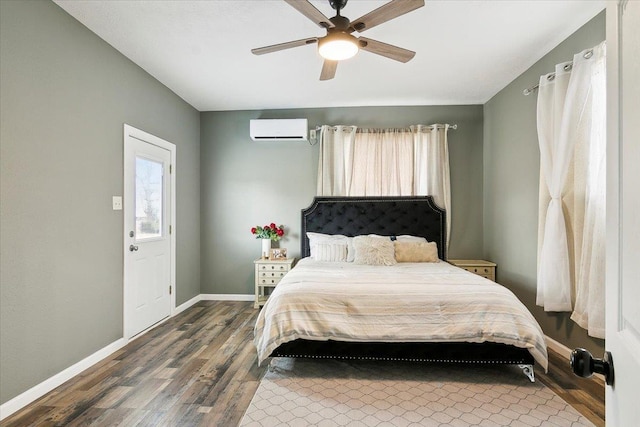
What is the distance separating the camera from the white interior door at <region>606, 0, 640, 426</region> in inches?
22.9

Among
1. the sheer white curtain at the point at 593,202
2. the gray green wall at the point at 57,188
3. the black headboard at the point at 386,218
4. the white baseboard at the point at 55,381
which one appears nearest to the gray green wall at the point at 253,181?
the black headboard at the point at 386,218

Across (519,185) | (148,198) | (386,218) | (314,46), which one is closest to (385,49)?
(314,46)

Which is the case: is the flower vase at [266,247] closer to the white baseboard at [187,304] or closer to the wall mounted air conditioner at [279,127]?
the white baseboard at [187,304]

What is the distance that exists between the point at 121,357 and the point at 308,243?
2.48m

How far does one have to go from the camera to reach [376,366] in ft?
8.99

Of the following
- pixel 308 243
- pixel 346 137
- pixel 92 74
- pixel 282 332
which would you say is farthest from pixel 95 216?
pixel 346 137

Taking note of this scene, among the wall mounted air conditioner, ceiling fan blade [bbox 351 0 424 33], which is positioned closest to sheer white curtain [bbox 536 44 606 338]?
ceiling fan blade [bbox 351 0 424 33]

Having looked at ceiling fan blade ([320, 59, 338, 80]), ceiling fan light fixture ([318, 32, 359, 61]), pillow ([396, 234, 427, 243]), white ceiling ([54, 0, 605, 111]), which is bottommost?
pillow ([396, 234, 427, 243])

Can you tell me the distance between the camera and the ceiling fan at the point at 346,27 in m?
1.95

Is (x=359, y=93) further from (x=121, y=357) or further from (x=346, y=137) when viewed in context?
(x=121, y=357)

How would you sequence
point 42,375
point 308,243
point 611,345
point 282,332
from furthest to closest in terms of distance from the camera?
1. point 308,243
2. point 282,332
3. point 42,375
4. point 611,345

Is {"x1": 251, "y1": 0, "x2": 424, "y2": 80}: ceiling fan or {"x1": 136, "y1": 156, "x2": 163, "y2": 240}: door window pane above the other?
{"x1": 251, "y1": 0, "x2": 424, "y2": 80}: ceiling fan

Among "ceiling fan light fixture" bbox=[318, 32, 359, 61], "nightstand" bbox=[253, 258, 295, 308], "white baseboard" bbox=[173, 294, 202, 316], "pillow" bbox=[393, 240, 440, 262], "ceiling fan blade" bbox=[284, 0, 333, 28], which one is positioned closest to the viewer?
"ceiling fan blade" bbox=[284, 0, 333, 28]

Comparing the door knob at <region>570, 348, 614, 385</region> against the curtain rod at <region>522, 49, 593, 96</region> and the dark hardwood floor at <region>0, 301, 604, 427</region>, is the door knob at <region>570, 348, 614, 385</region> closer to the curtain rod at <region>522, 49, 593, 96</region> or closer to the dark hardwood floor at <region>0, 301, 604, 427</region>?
the dark hardwood floor at <region>0, 301, 604, 427</region>
